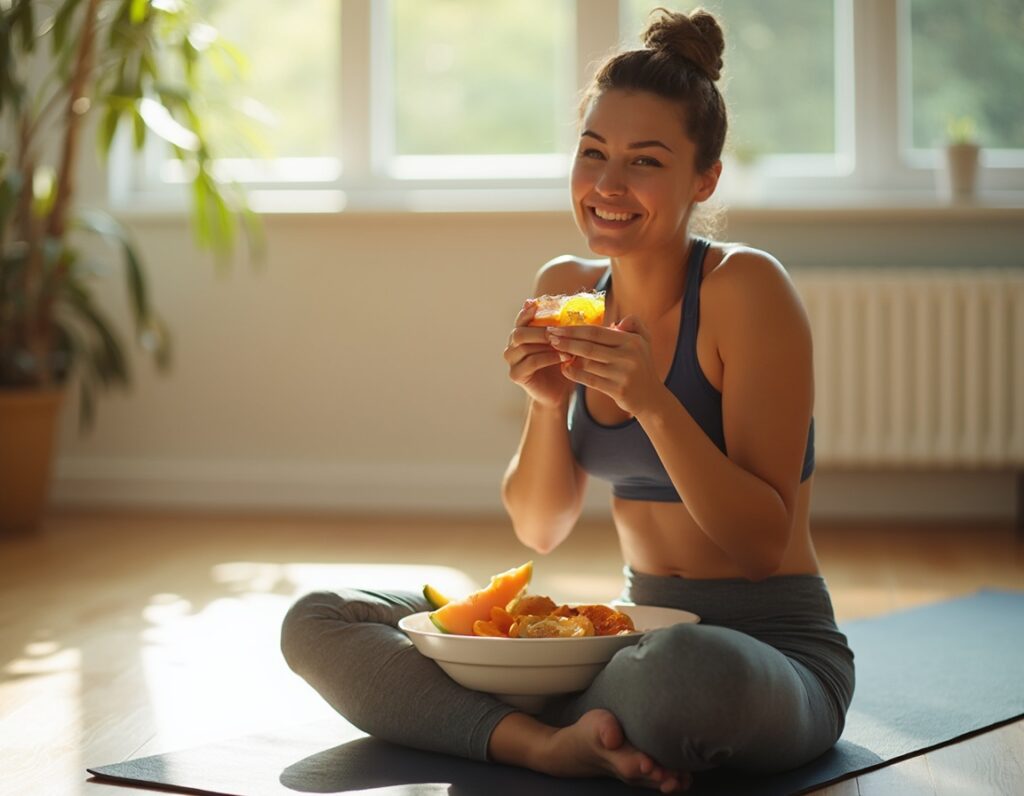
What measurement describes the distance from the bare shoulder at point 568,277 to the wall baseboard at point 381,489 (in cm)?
216

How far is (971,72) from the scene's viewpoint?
4266 mm

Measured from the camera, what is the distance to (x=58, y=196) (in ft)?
12.2

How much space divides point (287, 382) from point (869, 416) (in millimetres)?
1759

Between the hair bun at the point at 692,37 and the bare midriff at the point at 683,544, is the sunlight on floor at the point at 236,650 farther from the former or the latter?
the hair bun at the point at 692,37

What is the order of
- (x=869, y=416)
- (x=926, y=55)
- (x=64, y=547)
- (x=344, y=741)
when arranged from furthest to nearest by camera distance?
(x=926, y=55) < (x=869, y=416) < (x=64, y=547) < (x=344, y=741)

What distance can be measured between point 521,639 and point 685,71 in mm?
762

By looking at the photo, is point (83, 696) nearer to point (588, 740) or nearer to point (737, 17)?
point (588, 740)

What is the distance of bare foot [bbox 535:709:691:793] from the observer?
151 cm

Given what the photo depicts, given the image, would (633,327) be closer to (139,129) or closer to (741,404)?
(741,404)

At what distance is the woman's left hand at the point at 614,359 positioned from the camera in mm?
1575

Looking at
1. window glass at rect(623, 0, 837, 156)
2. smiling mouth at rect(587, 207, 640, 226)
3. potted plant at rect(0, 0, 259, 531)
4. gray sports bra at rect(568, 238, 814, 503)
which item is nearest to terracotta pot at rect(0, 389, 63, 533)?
potted plant at rect(0, 0, 259, 531)

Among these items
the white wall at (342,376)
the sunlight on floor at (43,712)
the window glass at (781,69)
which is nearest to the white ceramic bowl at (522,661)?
the sunlight on floor at (43,712)

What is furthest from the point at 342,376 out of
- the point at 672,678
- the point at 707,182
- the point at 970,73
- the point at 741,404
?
the point at 672,678

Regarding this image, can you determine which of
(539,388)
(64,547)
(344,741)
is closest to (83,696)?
(344,741)
